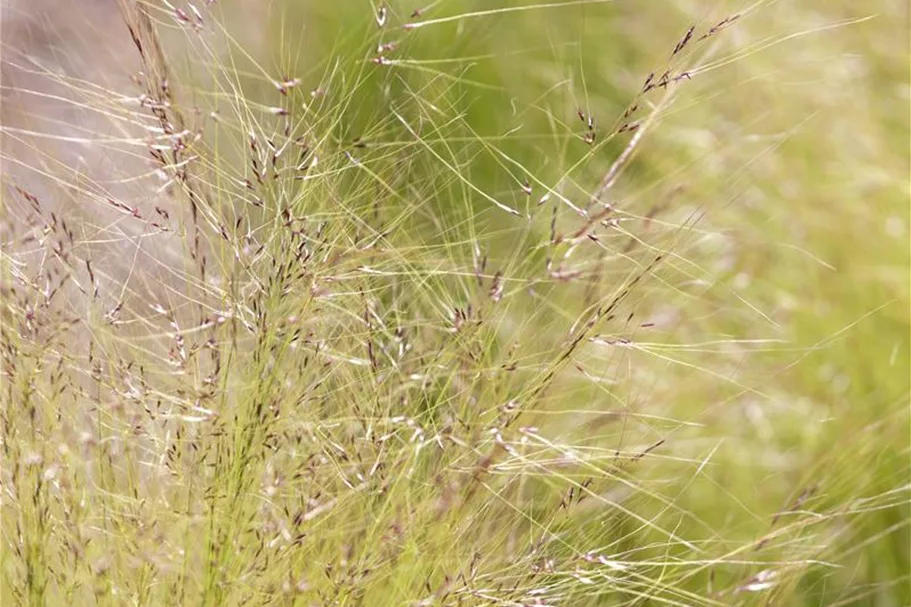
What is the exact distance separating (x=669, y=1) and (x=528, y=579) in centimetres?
208

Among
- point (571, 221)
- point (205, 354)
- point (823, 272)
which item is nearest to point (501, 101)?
point (571, 221)

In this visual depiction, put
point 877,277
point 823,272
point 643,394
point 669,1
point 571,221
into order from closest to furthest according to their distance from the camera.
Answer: point 643,394 < point 877,277 < point 823,272 < point 571,221 < point 669,1

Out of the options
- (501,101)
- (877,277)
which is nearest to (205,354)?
(877,277)

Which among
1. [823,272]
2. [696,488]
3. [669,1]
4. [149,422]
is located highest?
[149,422]

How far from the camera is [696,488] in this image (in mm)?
1947

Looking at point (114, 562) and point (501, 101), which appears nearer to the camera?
point (114, 562)

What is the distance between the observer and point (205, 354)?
1297 millimetres

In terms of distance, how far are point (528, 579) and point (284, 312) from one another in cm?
32

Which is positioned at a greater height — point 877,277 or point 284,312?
point 284,312

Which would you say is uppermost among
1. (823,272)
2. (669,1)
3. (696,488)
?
(669,1)

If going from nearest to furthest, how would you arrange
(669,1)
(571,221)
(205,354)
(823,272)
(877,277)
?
(205,354), (877,277), (823,272), (571,221), (669,1)

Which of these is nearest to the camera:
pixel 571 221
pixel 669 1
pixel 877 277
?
pixel 877 277

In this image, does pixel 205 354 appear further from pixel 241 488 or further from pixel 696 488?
pixel 696 488

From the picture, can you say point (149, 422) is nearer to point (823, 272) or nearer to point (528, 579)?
point (528, 579)
